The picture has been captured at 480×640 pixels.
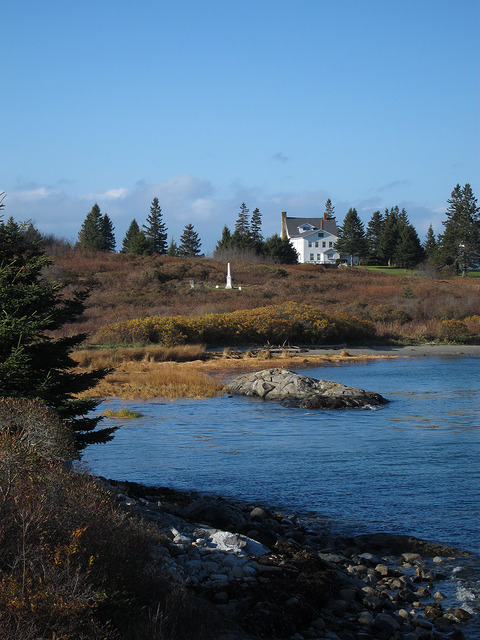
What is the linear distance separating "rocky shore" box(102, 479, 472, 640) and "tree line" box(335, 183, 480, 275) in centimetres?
7607

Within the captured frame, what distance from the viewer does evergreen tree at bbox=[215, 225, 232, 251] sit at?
291ft

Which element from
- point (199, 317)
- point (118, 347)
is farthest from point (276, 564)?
point (199, 317)

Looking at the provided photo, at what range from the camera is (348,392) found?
75.2 feet

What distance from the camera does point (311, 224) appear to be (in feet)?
333

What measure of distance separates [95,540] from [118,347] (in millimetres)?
31546

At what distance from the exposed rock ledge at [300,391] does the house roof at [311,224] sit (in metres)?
74.0

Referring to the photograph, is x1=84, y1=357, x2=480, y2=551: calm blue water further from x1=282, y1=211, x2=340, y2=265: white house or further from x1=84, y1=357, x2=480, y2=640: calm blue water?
x1=282, y1=211, x2=340, y2=265: white house

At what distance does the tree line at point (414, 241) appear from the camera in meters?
85.8

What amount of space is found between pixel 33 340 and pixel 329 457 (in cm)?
724

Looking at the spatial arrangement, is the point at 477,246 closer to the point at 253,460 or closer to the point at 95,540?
the point at 253,460

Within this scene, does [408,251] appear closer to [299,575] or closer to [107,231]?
[107,231]

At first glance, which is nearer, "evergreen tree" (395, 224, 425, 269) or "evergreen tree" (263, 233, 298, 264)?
"evergreen tree" (263, 233, 298, 264)

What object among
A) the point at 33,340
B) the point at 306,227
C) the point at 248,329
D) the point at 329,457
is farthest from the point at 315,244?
the point at 33,340

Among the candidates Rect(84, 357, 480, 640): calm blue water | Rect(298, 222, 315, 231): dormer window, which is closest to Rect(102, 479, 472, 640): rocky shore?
Rect(84, 357, 480, 640): calm blue water
